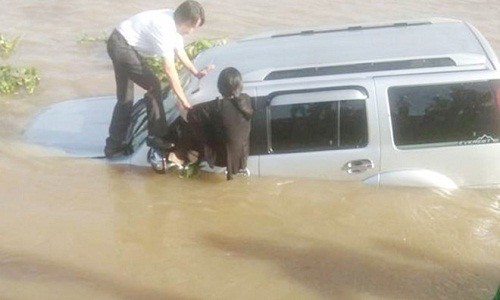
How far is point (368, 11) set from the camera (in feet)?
50.0

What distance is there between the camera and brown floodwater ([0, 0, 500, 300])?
6.69 meters

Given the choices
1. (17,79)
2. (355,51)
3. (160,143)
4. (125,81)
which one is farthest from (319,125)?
(17,79)

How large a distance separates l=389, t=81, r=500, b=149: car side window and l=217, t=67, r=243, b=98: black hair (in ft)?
4.16

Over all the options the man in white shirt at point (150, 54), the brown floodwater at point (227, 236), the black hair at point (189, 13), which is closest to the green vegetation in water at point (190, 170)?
the brown floodwater at point (227, 236)

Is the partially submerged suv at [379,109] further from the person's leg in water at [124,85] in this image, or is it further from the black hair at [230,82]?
the person's leg in water at [124,85]

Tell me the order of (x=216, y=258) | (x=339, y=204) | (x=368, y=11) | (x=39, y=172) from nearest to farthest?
(x=216, y=258) < (x=339, y=204) < (x=39, y=172) < (x=368, y=11)

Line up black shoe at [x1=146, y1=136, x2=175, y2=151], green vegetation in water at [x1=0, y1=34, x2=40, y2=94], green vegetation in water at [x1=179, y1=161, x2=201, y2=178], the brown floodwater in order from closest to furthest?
1. the brown floodwater
2. black shoe at [x1=146, y1=136, x2=175, y2=151]
3. green vegetation in water at [x1=179, y1=161, x2=201, y2=178]
4. green vegetation in water at [x1=0, y1=34, x2=40, y2=94]

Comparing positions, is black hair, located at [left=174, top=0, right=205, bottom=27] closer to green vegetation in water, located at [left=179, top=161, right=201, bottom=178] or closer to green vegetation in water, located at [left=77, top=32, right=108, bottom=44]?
green vegetation in water, located at [left=179, top=161, right=201, bottom=178]

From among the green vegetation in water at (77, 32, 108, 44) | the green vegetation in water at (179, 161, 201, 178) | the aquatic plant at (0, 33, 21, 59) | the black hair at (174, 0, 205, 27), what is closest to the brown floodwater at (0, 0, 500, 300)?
the green vegetation in water at (179, 161, 201, 178)

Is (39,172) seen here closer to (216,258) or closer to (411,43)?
(216,258)

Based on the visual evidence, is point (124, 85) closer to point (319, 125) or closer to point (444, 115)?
point (319, 125)

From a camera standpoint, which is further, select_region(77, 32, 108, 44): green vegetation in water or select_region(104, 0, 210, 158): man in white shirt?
select_region(77, 32, 108, 44): green vegetation in water

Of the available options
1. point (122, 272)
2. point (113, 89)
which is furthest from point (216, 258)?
point (113, 89)

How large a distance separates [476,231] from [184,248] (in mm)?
2520
